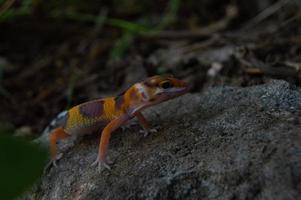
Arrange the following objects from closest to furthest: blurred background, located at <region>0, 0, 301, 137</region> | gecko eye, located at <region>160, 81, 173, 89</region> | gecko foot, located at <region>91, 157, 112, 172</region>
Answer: gecko foot, located at <region>91, 157, 112, 172</region> → gecko eye, located at <region>160, 81, 173, 89</region> → blurred background, located at <region>0, 0, 301, 137</region>

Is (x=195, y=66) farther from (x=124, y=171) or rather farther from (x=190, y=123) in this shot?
(x=124, y=171)

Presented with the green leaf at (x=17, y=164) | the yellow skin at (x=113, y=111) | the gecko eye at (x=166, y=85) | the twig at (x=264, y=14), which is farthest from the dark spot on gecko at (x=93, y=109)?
the twig at (x=264, y=14)

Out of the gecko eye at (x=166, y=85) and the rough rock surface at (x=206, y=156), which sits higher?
the gecko eye at (x=166, y=85)

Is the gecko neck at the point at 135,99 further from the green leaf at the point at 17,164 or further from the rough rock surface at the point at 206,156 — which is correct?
the green leaf at the point at 17,164

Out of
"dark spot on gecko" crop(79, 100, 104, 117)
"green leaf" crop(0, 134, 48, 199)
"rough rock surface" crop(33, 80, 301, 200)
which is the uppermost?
"green leaf" crop(0, 134, 48, 199)

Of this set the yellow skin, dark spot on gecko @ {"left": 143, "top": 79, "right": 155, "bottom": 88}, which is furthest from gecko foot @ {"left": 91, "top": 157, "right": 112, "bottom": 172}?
dark spot on gecko @ {"left": 143, "top": 79, "right": 155, "bottom": 88}

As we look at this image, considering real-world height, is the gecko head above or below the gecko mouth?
above

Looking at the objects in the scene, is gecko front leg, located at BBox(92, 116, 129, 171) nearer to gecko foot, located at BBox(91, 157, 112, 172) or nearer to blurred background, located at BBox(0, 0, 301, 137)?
gecko foot, located at BBox(91, 157, 112, 172)
